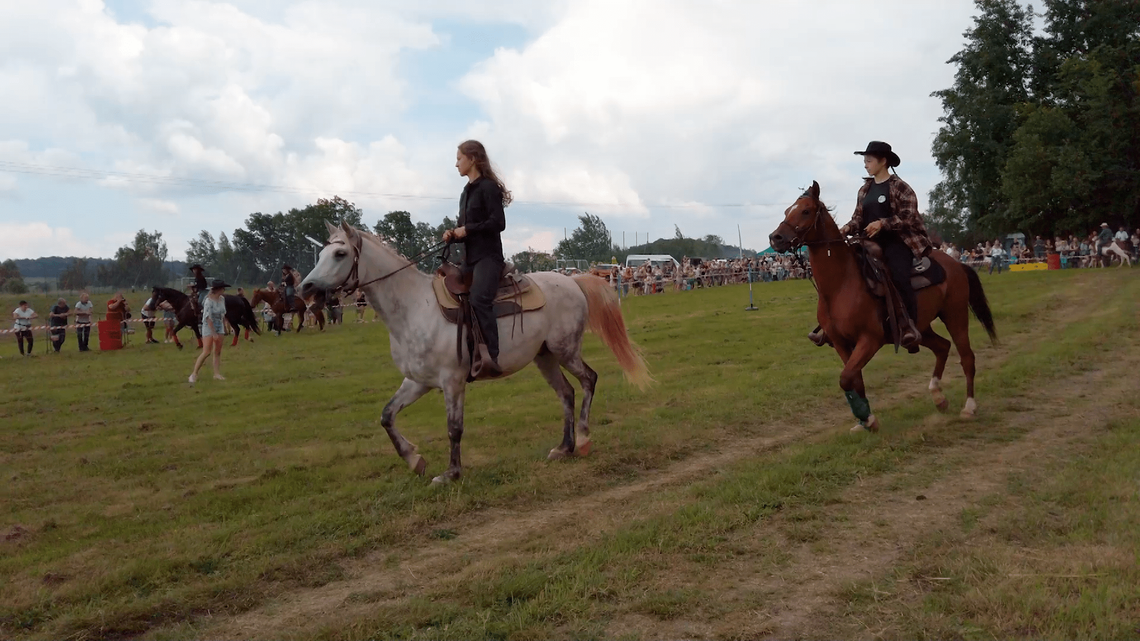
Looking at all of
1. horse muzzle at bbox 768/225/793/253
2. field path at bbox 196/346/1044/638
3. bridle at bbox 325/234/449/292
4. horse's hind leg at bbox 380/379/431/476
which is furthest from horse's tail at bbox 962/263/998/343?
horse's hind leg at bbox 380/379/431/476

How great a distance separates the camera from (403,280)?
7895 mm

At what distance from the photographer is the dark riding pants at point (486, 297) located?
306 inches

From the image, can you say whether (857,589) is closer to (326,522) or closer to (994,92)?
(326,522)

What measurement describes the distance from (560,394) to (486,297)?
167 centimetres

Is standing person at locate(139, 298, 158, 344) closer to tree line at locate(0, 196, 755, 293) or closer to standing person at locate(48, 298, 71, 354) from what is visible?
standing person at locate(48, 298, 71, 354)

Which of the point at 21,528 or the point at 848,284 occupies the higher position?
the point at 848,284

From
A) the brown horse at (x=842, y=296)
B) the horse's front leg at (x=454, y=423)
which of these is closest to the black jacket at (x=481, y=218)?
the horse's front leg at (x=454, y=423)

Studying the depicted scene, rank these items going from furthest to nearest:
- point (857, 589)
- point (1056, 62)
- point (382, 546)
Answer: point (1056, 62) < point (382, 546) < point (857, 589)

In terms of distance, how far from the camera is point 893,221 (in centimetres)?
903

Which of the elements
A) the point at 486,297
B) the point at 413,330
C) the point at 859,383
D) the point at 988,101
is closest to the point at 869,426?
the point at 859,383

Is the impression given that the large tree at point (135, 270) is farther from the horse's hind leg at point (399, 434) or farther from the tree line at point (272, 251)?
the horse's hind leg at point (399, 434)

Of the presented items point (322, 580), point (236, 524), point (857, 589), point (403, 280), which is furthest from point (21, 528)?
point (857, 589)

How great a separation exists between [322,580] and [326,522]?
116cm

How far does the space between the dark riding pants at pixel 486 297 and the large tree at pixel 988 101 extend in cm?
4885
